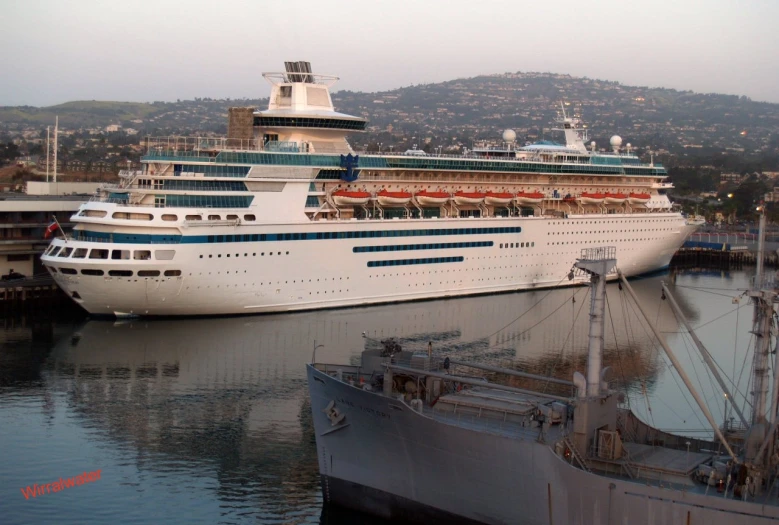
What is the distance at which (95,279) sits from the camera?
2872cm

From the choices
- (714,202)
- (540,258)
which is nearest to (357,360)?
(540,258)

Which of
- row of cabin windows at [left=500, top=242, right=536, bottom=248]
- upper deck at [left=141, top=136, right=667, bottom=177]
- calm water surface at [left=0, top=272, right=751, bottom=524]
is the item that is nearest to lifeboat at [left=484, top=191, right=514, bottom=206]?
upper deck at [left=141, top=136, right=667, bottom=177]

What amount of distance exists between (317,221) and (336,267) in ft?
5.66

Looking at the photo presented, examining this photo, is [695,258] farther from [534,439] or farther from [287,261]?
[534,439]

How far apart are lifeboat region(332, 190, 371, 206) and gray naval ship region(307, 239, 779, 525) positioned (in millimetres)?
16486

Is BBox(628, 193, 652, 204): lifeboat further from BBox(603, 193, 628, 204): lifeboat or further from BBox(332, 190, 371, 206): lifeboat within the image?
BBox(332, 190, 371, 206): lifeboat

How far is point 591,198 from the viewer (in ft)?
137

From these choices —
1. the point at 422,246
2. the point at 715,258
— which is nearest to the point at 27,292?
the point at 422,246

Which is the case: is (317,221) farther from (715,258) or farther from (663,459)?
(715,258)

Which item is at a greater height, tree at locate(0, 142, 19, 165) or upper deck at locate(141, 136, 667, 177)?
upper deck at locate(141, 136, 667, 177)

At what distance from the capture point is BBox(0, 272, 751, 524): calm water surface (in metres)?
16.4

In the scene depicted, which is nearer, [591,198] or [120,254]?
[120,254]

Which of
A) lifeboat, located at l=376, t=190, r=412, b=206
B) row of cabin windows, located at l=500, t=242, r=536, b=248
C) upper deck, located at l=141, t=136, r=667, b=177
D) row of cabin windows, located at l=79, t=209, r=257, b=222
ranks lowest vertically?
row of cabin windows, located at l=500, t=242, r=536, b=248

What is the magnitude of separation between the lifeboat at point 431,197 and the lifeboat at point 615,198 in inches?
361
